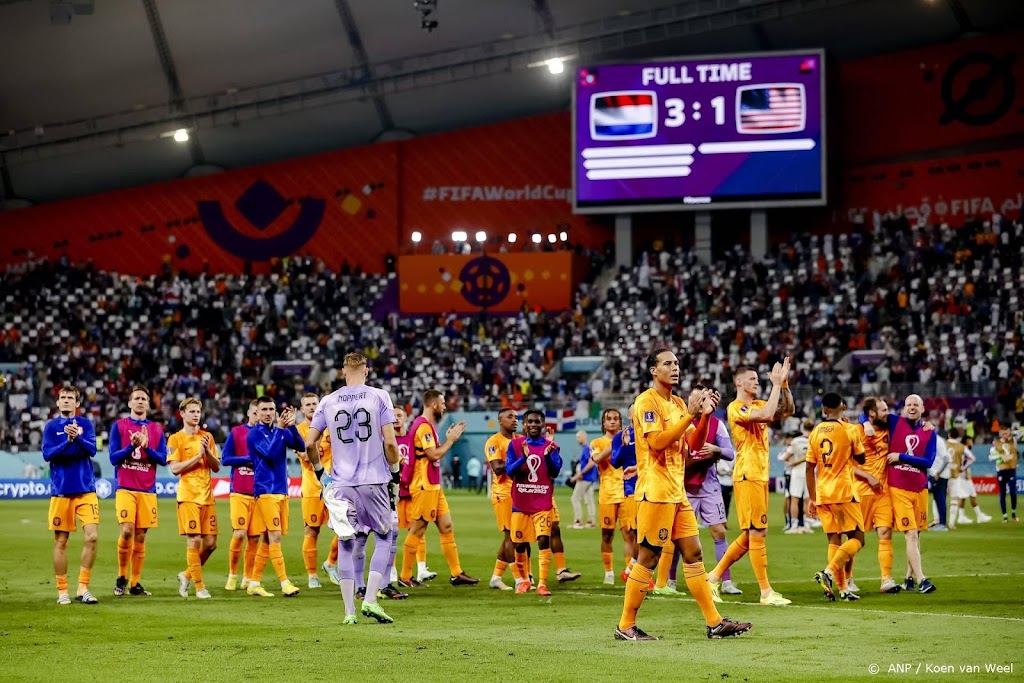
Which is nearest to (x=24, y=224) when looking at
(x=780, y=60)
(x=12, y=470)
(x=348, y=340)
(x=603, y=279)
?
(x=348, y=340)

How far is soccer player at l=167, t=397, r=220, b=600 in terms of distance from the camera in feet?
55.0

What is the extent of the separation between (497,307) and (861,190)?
15.2 meters

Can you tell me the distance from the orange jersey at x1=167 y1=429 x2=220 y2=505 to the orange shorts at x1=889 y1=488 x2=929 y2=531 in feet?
26.4

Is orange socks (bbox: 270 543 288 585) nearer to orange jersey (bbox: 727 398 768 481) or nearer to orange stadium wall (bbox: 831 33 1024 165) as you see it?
orange jersey (bbox: 727 398 768 481)

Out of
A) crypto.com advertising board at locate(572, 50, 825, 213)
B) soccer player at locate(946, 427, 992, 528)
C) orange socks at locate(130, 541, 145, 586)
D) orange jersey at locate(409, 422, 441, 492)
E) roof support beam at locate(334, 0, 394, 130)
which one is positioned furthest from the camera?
roof support beam at locate(334, 0, 394, 130)

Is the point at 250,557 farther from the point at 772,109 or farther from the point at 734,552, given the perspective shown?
the point at 772,109

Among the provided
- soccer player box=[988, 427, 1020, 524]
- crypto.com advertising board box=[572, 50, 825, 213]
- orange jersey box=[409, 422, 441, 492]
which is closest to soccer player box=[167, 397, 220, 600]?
orange jersey box=[409, 422, 441, 492]

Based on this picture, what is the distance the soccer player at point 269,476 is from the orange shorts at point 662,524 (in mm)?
6281

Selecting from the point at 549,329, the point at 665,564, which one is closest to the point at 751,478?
the point at 665,564

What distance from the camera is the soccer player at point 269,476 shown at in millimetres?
16984

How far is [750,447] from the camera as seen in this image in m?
15.4

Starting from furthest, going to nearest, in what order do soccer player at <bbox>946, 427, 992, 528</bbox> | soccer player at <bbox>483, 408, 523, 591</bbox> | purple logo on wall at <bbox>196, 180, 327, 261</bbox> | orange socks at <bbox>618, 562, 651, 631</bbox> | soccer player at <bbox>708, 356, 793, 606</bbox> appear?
purple logo on wall at <bbox>196, 180, 327, 261</bbox> → soccer player at <bbox>946, 427, 992, 528</bbox> → soccer player at <bbox>483, 408, 523, 591</bbox> → soccer player at <bbox>708, 356, 793, 606</bbox> → orange socks at <bbox>618, 562, 651, 631</bbox>

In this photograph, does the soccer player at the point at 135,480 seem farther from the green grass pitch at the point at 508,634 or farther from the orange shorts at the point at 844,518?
the orange shorts at the point at 844,518

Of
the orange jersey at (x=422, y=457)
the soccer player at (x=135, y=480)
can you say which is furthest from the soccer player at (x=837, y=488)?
the soccer player at (x=135, y=480)
